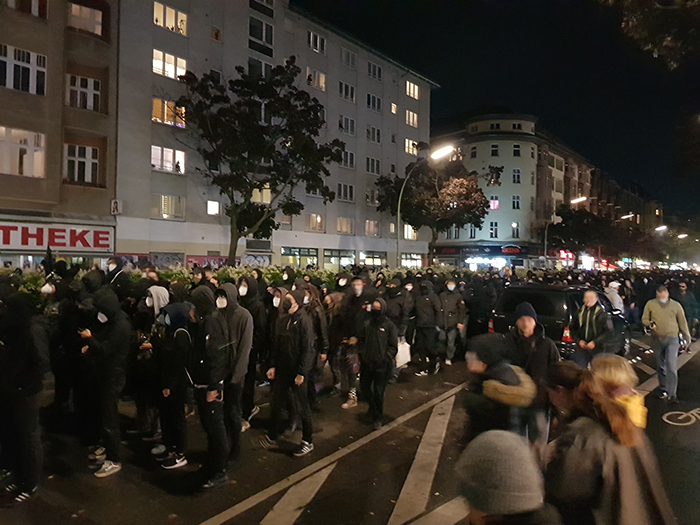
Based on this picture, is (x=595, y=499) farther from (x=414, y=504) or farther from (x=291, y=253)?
(x=291, y=253)

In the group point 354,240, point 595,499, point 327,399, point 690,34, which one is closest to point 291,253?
point 354,240

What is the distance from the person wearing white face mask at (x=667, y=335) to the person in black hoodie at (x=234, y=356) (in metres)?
6.99

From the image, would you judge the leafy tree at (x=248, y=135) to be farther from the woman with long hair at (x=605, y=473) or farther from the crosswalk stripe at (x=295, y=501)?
the woman with long hair at (x=605, y=473)

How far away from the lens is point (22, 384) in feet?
15.0

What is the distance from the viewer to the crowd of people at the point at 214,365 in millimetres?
3984

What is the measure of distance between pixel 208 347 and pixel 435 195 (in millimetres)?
32824

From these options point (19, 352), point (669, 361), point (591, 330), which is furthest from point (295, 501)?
point (669, 361)

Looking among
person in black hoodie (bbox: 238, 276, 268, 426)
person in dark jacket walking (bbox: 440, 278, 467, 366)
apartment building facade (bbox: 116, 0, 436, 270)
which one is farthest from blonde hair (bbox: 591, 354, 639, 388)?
apartment building facade (bbox: 116, 0, 436, 270)

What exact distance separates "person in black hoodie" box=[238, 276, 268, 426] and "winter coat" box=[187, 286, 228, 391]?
6.45 feet

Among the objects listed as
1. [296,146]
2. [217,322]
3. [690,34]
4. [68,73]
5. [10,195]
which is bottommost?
[217,322]

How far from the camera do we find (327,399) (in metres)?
8.52

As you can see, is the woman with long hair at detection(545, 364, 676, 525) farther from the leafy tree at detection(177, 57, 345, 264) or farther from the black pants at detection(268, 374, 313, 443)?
the leafy tree at detection(177, 57, 345, 264)

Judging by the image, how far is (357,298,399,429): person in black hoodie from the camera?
6.77 m

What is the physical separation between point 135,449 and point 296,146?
20.6 metres
